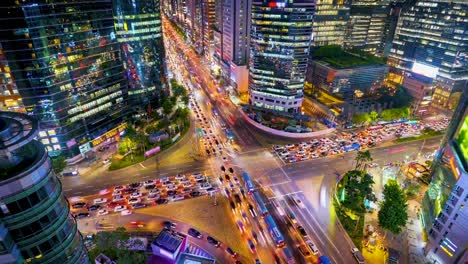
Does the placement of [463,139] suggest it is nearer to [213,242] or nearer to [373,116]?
[373,116]

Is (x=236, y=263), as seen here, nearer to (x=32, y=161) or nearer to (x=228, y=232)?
(x=228, y=232)

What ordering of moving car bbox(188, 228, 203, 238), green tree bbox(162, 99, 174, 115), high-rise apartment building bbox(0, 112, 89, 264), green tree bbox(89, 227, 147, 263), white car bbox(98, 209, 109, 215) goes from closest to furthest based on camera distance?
high-rise apartment building bbox(0, 112, 89, 264) → green tree bbox(89, 227, 147, 263) → moving car bbox(188, 228, 203, 238) → white car bbox(98, 209, 109, 215) → green tree bbox(162, 99, 174, 115)

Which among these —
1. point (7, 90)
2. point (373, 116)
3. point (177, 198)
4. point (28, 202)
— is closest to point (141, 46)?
point (7, 90)

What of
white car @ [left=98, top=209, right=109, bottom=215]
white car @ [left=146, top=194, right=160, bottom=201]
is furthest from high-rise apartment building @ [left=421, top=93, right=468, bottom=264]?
white car @ [left=98, top=209, right=109, bottom=215]

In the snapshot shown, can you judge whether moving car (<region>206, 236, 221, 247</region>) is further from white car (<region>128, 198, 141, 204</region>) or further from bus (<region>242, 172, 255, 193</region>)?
white car (<region>128, 198, 141, 204</region>)

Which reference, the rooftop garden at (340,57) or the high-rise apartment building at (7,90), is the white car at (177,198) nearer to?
the high-rise apartment building at (7,90)

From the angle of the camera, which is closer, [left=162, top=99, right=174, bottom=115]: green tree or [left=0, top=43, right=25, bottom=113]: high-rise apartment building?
[left=0, top=43, right=25, bottom=113]: high-rise apartment building

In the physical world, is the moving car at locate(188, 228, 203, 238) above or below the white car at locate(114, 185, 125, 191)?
below
